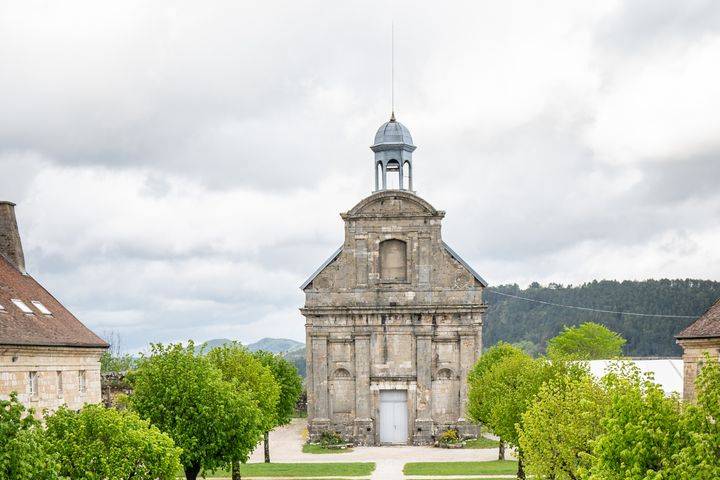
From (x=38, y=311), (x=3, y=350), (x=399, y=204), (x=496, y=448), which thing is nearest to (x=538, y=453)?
(x=3, y=350)

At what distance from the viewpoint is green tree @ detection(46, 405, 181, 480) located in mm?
28078

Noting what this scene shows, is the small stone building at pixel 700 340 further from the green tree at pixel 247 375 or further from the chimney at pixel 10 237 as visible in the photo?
the chimney at pixel 10 237

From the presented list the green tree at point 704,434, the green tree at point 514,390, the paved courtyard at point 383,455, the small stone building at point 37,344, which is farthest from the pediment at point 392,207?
the green tree at point 704,434

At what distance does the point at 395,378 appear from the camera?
224ft

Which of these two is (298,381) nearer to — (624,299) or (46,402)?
(46,402)

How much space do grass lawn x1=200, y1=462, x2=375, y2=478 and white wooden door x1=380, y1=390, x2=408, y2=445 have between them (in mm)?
11567

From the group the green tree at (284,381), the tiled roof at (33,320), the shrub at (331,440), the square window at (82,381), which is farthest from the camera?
the shrub at (331,440)

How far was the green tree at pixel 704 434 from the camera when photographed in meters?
19.3

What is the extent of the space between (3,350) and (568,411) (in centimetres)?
1978

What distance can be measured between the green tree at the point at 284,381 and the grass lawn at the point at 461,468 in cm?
1149

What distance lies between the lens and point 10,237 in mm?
45938

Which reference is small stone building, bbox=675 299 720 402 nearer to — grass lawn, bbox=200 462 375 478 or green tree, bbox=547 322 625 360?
grass lawn, bbox=200 462 375 478

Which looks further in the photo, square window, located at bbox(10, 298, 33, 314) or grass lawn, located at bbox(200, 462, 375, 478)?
grass lawn, located at bbox(200, 462, 375, 478)

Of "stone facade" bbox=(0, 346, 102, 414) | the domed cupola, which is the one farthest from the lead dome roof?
"stone facade" bbox=(0, 346, 102, 414)
